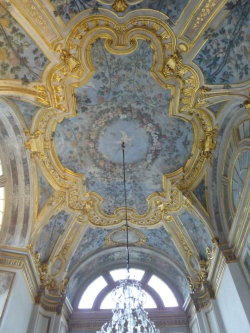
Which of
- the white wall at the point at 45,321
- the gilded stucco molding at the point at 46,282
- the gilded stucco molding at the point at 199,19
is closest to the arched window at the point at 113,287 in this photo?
the gilded stucco molding at the point at 46,282

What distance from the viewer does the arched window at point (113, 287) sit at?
11070 millimetres

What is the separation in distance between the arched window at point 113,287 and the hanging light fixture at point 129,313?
358 centimetres

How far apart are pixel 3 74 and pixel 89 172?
384 centimetres

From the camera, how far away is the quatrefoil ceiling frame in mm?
7301

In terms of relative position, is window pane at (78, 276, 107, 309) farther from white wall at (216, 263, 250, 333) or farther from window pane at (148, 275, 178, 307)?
white wall at (216, 263, 250, 333)

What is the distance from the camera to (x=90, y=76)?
802 cm

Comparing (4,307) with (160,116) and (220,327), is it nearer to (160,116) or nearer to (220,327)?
(220,327)

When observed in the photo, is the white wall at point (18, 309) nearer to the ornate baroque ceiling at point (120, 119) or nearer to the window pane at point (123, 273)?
the ornate baroque ceiling at point (120, 119)

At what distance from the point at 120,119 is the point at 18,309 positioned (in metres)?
5.58

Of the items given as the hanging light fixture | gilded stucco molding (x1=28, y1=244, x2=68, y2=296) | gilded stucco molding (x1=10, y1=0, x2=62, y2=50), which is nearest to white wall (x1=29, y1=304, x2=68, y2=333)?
gilded stucco molding (x1=28, y1=244, x2=68, y2=296)

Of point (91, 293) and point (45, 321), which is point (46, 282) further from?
point (91, 293)

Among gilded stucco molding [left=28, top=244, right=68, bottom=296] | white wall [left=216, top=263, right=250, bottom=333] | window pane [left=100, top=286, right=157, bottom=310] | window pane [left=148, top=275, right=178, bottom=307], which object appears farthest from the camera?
window pane [left=148, top=275, right=178, bottom=307]

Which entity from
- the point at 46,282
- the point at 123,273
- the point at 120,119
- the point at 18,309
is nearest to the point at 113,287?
the point at 123,273

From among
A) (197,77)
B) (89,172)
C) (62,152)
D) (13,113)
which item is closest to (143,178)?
(89,172)
